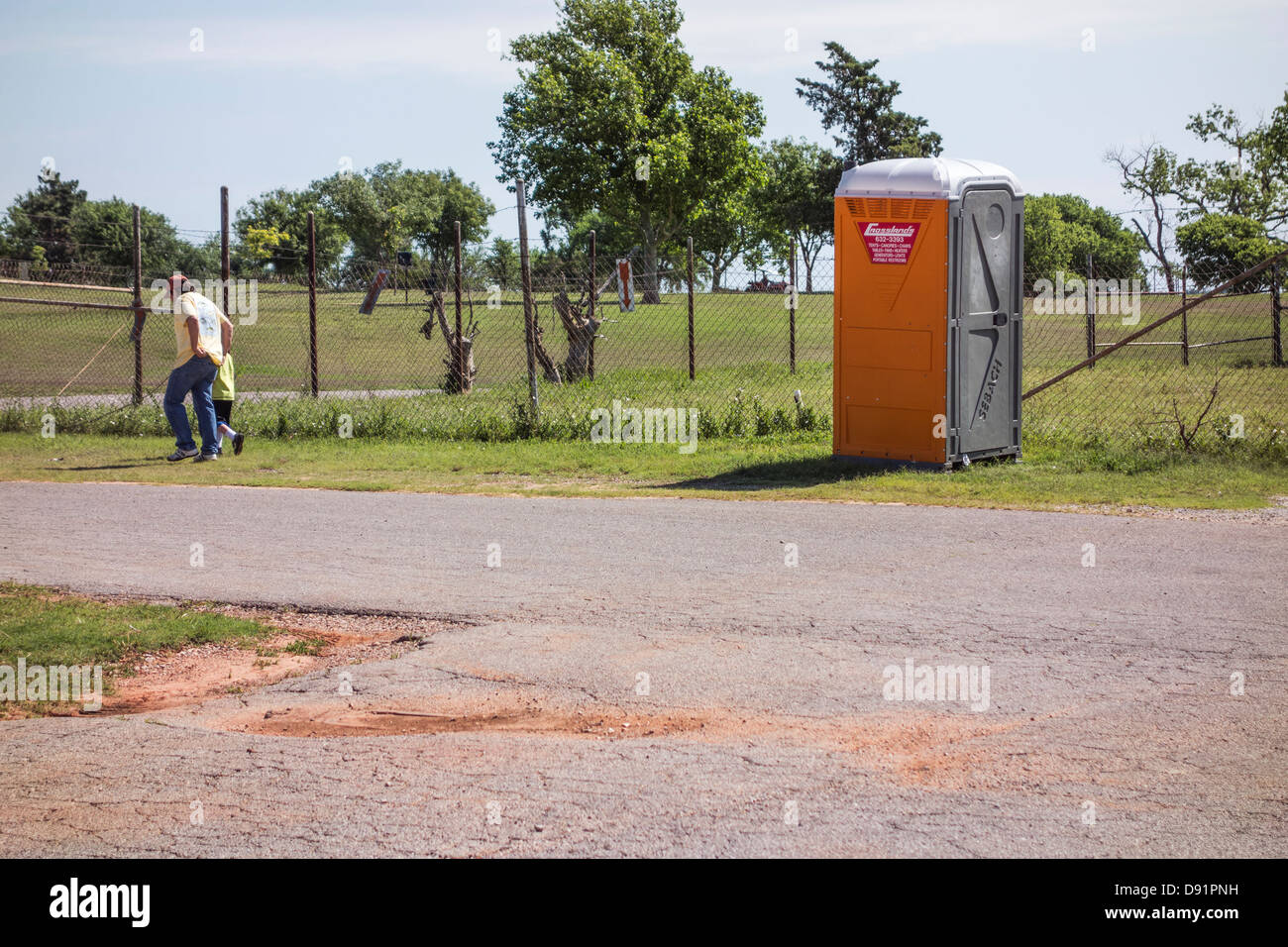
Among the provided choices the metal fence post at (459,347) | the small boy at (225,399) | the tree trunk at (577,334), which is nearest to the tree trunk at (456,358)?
the metal fence post at (459,347)

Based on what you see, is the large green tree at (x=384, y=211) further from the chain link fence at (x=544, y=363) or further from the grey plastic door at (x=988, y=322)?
the grey plastic door at (x=988, y=322)

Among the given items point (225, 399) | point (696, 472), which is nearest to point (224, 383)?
point (225, 399)

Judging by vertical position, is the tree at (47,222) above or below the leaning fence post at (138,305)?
above

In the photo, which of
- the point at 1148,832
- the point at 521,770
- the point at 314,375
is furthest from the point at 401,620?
the point at 314,375

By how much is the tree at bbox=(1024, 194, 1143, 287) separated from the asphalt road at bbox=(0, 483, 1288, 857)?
72.8m

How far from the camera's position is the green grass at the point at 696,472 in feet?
36.0

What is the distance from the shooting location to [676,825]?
4.18 m

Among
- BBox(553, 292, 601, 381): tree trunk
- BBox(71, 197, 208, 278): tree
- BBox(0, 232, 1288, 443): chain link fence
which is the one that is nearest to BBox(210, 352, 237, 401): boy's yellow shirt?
BBox(0, 232, 1288, 443): chain link fence

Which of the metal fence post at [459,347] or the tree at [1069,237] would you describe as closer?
the metal fence post at [459,347]

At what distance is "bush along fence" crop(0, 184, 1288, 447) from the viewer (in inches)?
613

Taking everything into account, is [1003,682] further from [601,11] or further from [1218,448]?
[601,11]

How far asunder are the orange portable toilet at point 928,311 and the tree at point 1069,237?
6755 centimetres

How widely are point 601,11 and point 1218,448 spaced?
65.8 meters

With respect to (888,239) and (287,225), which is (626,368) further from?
(287,225)
